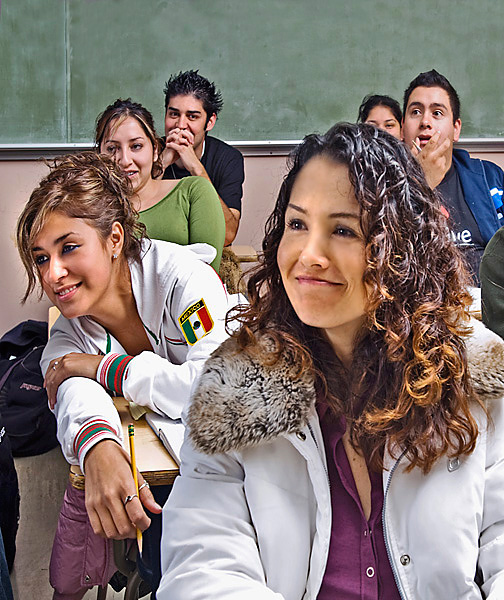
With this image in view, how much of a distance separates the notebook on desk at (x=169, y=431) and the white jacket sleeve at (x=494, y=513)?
1.82ft

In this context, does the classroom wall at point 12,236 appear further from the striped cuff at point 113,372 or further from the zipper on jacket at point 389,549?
the zipper on jacket at point 389,549

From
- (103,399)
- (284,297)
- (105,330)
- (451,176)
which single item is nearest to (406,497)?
(284,297)

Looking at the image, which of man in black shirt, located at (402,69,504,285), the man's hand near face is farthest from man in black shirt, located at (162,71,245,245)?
the man's hand near face

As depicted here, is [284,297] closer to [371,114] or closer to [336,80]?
[371,114]

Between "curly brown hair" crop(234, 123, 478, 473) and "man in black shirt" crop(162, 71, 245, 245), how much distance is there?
2.45 m

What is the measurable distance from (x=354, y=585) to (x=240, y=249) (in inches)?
114

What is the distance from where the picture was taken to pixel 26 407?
304 cm

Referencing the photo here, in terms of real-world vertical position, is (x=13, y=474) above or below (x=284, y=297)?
below

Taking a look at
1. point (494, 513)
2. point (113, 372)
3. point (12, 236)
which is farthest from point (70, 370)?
point (12, 236)

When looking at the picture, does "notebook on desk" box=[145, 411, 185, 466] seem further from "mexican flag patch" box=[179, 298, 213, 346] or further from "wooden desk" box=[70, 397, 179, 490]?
"mexican flag patch" box=[179, 298, 213, 346]

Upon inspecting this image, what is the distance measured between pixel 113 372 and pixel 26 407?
1565 millimetres

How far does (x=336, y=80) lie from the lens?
13.8ft

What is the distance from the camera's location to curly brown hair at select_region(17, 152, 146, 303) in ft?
5.79

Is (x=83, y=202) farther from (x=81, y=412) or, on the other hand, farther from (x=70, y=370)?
(x=81, y=412)
